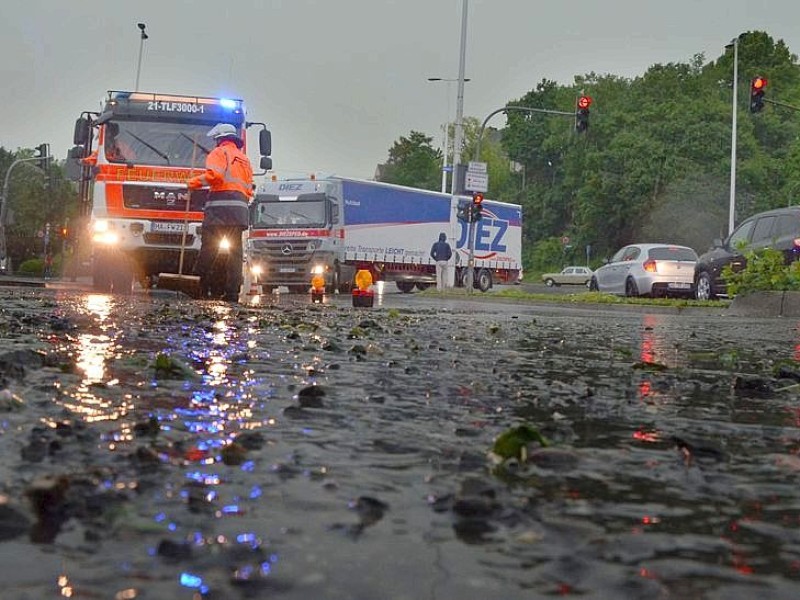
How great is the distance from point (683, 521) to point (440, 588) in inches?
26.3

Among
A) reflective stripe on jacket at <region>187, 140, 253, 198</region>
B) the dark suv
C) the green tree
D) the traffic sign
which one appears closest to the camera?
reflective stripe on jacket at <region>187, 140, 253, 198</region>

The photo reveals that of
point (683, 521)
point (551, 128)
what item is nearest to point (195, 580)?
point (683, 521)

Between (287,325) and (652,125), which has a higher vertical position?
(652,125)

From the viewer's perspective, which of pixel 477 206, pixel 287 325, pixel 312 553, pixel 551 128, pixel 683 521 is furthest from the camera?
pixel 551 128

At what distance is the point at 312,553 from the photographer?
164cm

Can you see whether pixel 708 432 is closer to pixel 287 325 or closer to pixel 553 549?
pixel 553 549

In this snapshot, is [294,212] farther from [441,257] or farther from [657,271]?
[657,271]

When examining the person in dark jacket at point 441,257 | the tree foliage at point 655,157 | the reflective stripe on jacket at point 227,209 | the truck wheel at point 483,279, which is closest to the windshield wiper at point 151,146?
the reflective stripe on jacket at point 227,209

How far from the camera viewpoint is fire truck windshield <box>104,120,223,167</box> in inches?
651

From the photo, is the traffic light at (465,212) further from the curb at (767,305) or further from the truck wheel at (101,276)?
the truck wheel at (101,276)

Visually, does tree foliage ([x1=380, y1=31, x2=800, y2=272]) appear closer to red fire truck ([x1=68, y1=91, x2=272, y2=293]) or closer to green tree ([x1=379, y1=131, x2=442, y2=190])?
green tree ([x1=379, y1=131, x2=442, y2=190])

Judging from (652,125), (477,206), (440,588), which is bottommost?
(440,588)

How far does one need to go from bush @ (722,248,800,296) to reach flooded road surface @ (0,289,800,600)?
12.4 m

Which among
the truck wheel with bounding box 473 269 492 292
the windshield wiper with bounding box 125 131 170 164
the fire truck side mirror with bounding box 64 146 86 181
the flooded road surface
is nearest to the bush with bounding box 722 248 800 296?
the windshield wiper with bounding box 125 131 170 164
